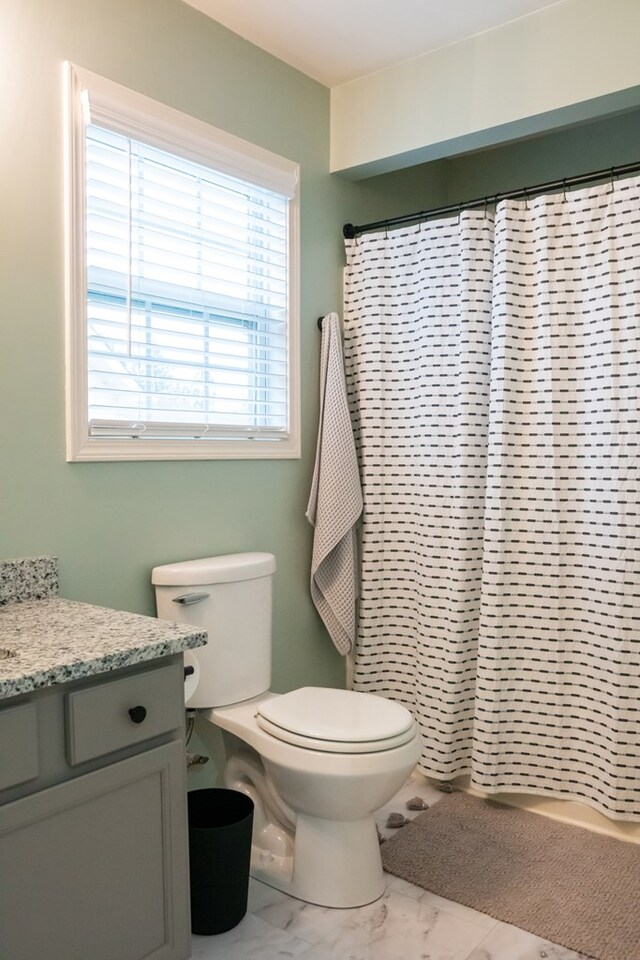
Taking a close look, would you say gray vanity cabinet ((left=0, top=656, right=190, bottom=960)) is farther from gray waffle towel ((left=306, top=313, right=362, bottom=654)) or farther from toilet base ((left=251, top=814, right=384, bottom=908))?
gray waffle towel ((left=306, top=313, right=362, bottom=654))

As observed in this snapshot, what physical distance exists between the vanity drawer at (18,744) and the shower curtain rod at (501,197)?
2040mm

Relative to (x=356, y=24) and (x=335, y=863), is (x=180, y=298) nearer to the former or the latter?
(x=356, y=24)

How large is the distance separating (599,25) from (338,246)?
1.07 metres

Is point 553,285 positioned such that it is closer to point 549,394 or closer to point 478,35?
point 549,394

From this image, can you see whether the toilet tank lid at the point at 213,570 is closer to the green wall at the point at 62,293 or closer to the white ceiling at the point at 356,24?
the green wall at the point at 62,293

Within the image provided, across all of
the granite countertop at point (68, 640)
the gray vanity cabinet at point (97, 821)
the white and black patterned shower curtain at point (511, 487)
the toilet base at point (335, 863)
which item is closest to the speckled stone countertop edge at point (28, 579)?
the granite countertop at point (68, 640)

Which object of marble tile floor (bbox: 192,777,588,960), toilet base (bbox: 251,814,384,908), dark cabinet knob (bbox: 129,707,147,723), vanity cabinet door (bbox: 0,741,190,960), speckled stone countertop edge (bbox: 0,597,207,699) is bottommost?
marble tile floor (bbox: 192,777,588,960)

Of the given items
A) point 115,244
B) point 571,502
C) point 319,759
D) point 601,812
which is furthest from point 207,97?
point 601,812

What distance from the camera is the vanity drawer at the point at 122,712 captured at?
1399 millimetres

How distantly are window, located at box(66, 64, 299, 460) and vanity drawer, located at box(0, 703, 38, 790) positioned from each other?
818 mm

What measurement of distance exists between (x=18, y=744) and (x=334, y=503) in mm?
1528

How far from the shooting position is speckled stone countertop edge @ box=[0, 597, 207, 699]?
1.33 metres

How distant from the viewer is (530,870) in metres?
2.17

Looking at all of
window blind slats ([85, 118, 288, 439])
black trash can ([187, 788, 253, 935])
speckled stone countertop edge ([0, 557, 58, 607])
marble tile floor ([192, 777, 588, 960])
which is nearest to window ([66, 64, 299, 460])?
window blind slats ([85, 118, 288, 439])
